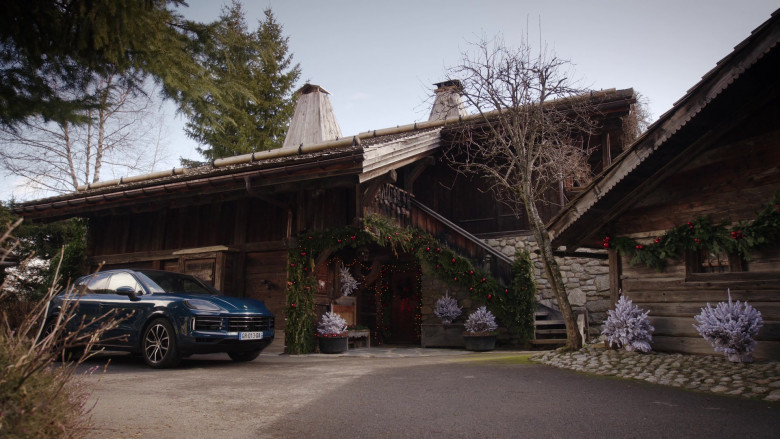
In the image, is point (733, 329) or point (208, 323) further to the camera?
point (208, 323)

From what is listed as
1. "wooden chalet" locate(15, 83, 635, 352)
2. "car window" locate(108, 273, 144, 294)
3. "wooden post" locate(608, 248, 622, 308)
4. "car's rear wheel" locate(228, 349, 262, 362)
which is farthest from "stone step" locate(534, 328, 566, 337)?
"car window" locate(108, 273, 144, 294)

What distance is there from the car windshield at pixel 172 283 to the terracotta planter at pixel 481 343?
610 centimetres

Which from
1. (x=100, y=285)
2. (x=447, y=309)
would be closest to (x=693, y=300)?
(x=447, y=309)

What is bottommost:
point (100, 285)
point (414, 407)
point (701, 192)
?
point (414, 407)

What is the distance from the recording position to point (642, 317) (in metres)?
7.98

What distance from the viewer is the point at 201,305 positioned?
8.48m

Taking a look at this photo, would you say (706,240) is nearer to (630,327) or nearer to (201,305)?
(630,327)

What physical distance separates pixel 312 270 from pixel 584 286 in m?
7.38

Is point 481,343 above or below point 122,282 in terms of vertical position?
below

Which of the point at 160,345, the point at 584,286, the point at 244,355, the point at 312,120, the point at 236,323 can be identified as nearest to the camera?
the point at 160,345

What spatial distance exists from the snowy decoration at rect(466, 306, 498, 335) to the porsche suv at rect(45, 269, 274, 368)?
16.9 feet

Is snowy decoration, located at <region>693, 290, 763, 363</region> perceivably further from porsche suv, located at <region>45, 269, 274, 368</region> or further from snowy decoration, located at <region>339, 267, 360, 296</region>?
snowy decoration, located at <region>339, 267, 360, 296</region>

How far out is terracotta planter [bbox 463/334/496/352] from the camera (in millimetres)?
12273

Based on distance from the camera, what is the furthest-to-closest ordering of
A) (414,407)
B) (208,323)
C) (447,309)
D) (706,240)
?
(447,309) < (208,323) < (706,240) < (414,407)
